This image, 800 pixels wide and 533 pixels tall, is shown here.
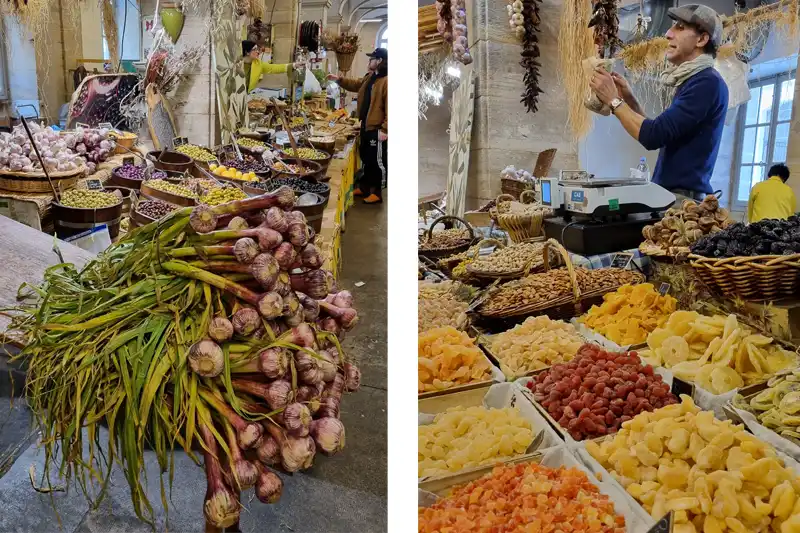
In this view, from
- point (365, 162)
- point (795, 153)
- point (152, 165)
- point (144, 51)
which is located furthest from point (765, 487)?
point (144, 51)

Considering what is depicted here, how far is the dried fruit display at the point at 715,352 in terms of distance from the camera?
135 centimetres

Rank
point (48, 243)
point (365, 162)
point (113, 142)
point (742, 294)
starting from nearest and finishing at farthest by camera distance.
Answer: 1. point (742, 294)
2. point (48, 243)
3. point (113, 142)
4. point (365, 162)

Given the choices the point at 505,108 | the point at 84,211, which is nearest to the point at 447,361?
the point at 505,108

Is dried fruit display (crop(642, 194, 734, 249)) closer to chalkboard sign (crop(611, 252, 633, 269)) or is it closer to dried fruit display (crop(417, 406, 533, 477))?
chalkboard sign (crop(611, 252, 633, 269))

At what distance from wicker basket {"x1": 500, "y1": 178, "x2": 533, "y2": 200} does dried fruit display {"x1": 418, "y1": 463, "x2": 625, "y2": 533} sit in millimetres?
771

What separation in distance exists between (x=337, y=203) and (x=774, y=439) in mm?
1776

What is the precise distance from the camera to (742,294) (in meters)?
1.39

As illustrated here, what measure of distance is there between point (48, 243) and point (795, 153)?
218 cm

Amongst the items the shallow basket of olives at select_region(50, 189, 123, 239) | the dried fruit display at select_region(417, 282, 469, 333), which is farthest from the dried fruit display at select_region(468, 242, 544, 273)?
the shallow basket of olives at select_region(50, 189, 123, 239)

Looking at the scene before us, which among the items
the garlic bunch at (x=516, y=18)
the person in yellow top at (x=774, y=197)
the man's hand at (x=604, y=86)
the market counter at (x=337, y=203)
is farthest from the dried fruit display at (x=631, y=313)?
the market counter at (x=337, y=203)

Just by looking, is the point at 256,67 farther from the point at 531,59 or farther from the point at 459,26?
the point at 531,59

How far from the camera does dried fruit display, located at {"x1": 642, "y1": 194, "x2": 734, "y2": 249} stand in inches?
56.9

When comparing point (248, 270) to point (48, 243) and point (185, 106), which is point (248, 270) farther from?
point (185, 106)

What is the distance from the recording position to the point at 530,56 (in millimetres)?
1558
